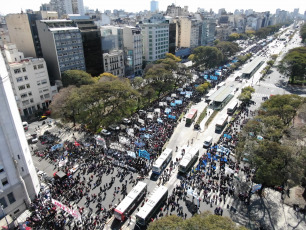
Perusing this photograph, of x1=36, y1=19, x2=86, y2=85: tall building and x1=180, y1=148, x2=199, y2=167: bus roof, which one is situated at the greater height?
x1=36, y1=19, x2=86, y2=85: tall building

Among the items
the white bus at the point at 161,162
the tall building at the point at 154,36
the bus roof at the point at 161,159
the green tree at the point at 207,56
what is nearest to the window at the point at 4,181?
the white bus at the point at 161,162

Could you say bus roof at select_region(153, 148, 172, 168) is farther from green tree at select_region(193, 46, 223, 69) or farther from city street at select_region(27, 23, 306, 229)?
green tree at select_region(193, 46, 223, 69)

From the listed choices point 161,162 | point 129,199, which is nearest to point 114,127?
point 161,162

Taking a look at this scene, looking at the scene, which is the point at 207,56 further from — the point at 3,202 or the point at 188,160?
the point at 3,202

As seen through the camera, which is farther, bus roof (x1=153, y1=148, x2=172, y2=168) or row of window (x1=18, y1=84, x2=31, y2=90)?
row of window (x1=18, y1=84, x2=31, y2=90)

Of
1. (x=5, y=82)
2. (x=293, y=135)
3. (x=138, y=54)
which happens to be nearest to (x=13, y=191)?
Answer: (x=5, y=82)

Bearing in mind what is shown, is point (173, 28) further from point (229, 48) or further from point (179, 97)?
point (179, 97)

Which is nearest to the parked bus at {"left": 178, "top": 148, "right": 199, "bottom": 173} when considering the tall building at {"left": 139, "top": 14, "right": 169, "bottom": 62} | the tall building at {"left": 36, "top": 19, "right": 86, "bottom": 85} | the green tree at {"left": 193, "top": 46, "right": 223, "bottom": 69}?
the tall building at {"left": 36, "top": 19, "right": 86, "bottom": 85}

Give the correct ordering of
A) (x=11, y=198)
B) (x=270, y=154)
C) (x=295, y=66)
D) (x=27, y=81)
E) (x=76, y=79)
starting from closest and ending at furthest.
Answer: (x=11, y=198), (x=270, y=154), (x=27, y=81), (x=76, y=79), (x=295, y=66)
